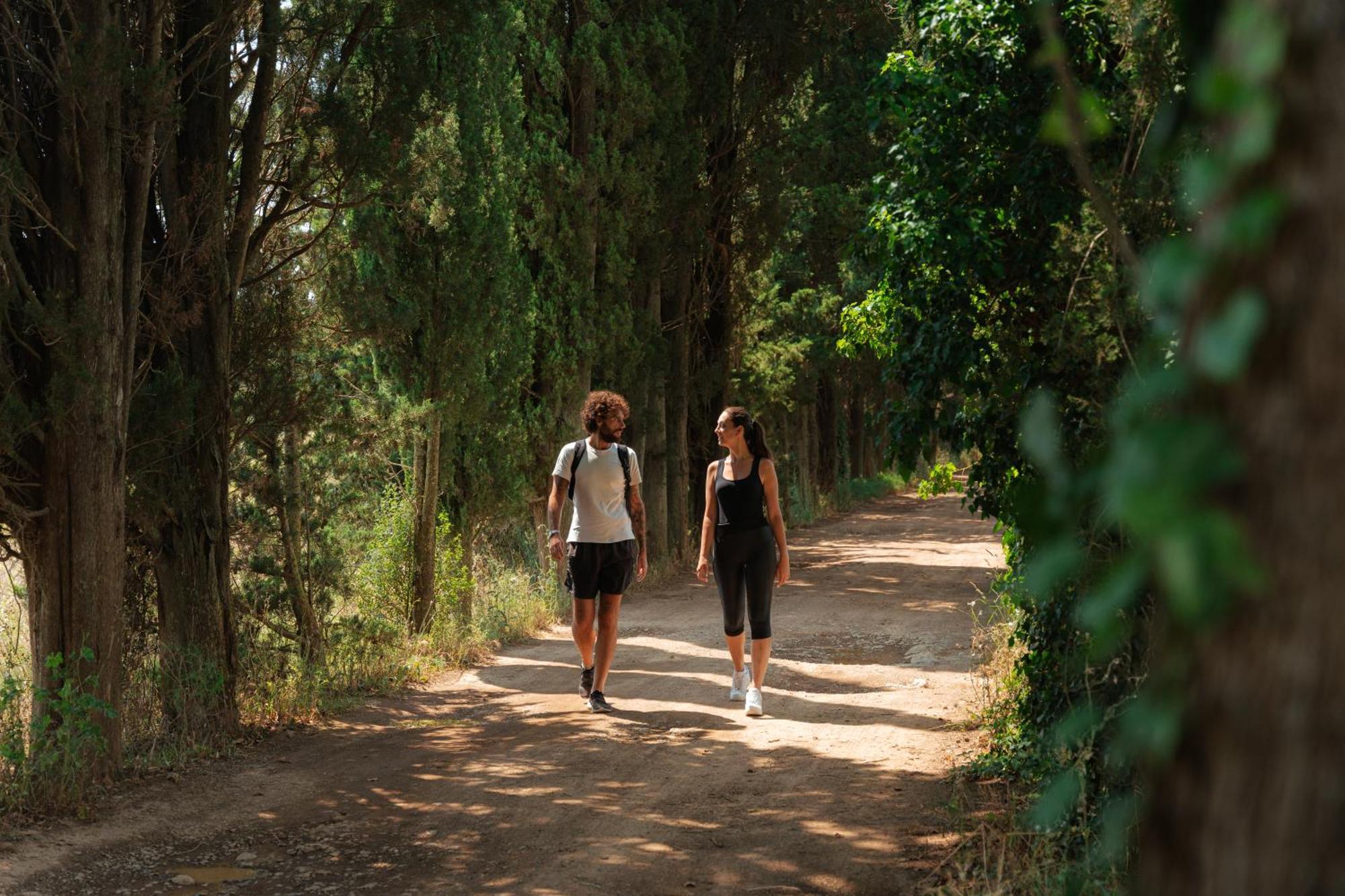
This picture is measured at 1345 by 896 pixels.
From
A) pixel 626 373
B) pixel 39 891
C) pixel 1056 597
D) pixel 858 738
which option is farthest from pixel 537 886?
pixel 626 373

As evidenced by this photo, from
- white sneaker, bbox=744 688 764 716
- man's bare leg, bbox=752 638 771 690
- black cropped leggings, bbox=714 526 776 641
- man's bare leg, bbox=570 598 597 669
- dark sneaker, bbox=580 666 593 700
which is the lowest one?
white sneaker, bbox=744 688 764 716

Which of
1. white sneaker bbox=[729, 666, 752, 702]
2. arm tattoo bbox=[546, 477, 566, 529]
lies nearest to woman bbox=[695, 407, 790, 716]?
white sneaker bbox=[729, 666, 752, 702]

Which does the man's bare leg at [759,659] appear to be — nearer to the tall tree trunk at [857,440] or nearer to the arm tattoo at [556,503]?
the arm tattoo at [556,503]

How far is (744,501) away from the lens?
9320mm

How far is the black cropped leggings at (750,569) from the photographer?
935 cm

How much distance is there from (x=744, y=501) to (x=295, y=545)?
4252 millimetres

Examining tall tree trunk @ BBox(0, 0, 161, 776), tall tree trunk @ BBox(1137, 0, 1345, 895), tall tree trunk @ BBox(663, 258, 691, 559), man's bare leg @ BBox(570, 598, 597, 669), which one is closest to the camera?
tall tree trunk @ BBox(1137, 0, 1345, 895)

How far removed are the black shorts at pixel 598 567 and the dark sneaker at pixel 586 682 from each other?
2.39ft

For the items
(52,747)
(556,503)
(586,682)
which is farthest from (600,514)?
(52,747)

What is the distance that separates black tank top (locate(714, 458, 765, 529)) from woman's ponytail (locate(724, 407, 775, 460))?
0.20 feet

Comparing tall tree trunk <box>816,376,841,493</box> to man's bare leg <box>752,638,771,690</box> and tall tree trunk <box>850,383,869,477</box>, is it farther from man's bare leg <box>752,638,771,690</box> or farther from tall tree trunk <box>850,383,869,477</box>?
man's bare leg <box>752,638,771,690</box>

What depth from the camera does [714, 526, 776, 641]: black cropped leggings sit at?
9.35 m

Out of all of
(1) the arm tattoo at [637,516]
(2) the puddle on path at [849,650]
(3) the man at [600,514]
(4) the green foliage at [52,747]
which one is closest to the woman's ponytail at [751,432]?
(3) the man at [600,514]

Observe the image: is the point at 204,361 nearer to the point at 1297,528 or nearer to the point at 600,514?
the point at 600,514
